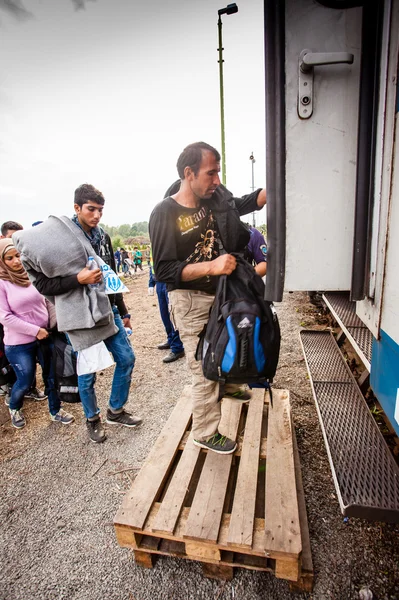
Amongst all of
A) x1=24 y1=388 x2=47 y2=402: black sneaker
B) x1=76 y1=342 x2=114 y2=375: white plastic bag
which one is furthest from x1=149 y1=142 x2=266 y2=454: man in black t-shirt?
x1=24 y1=388 x2=47 y2=402: black sneaker

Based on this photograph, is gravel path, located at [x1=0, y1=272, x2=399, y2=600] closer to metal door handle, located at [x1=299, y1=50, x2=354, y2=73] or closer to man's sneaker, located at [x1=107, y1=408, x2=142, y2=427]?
man's sneaker, located at [x1=107, y1=408, x2=142, y2=427]

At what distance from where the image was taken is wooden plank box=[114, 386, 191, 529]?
5.90 ft

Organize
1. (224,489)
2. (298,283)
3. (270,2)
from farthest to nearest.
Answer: (224,489)
(298,283)
(270,2)

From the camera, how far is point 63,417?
11.1 feet

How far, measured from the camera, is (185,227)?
204 centimetres

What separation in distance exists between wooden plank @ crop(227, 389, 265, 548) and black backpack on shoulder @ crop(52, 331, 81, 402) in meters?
1.66

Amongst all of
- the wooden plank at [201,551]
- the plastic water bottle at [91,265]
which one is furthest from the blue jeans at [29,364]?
the wooden plank at [201,551]

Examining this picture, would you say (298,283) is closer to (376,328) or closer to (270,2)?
(376,328)

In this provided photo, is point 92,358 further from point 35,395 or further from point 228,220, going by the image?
point 35,395

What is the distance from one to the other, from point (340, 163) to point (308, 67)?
39 centimetres

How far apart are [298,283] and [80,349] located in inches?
78.8

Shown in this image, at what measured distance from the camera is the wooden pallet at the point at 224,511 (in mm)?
1622

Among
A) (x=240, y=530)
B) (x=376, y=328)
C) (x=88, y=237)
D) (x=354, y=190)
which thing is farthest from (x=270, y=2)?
(x=240, y=530)

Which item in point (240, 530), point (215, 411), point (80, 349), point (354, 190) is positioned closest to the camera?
point (354, 190)
